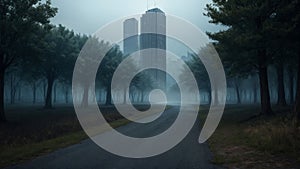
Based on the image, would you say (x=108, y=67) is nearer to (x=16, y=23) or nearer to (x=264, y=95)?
(x=16, y=23)

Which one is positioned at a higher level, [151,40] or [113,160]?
[151,40]

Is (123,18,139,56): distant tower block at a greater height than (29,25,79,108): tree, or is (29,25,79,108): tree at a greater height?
(123,18,139,56): distant tower block

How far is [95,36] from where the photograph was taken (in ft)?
192

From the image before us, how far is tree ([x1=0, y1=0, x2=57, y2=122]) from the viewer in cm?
2844

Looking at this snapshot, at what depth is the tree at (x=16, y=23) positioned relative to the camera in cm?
2844

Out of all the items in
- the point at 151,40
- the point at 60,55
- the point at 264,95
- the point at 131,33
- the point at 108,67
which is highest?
the point at 151,40

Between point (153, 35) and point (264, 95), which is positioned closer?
point (264, 95)

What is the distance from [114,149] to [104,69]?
4729 cm

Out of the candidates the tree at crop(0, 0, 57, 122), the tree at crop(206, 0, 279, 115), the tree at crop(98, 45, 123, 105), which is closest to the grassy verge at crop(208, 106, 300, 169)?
the tree at crop(206, 0, 279, 115)

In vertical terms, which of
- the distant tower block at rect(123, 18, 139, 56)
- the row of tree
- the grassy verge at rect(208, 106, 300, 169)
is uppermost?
the distant tower block at rect(123, 18, 139, 56)

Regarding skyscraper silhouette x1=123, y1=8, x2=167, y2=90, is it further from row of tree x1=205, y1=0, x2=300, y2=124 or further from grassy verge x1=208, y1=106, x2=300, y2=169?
grassy verge x1=208, y1=106, x2=300, y2=169

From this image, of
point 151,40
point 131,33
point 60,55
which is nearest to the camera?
point 60,55

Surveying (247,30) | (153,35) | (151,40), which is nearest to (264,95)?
(247,30)

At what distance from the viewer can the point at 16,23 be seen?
1124 inches
